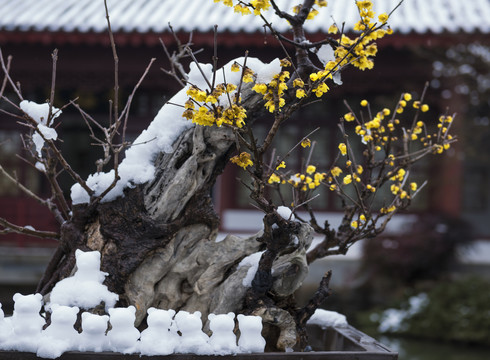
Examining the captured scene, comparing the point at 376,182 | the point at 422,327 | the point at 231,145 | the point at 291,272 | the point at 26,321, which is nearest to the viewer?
the point at 26,321

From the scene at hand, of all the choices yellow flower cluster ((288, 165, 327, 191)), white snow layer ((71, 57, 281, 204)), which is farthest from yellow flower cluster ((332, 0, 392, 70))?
yellow flower cluster ((288, 165, 327, 191))

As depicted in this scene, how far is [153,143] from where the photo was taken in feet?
8.19

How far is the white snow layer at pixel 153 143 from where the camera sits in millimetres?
2402

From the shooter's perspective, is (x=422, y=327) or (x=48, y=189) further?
(x=48, y=189)

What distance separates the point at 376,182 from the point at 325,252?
1.21 feet

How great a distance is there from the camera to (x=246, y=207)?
8656 mm

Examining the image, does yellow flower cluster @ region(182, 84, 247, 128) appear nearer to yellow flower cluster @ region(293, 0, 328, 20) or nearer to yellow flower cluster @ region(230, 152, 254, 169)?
yellow flower cluster @ region(230, 152, 254, 169)

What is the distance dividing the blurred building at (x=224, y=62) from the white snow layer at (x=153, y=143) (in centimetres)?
418

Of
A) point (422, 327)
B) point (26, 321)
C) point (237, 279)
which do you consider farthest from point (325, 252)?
point (422, 327)

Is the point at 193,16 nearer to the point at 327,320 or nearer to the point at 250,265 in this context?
the point at 327,320

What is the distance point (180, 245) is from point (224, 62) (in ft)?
17.8

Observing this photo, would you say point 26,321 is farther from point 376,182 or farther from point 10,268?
point 10,268

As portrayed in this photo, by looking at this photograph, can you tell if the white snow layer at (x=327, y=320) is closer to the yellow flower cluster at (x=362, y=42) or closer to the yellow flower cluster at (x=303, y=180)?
the yellow flower cluster at (x=303, y=180)

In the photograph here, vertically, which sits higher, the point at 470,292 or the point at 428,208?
the point at 428,208
